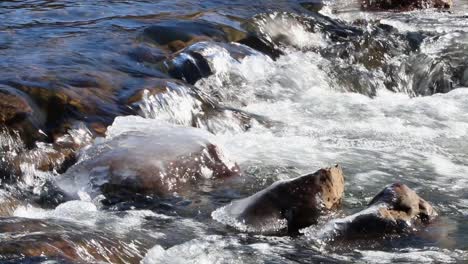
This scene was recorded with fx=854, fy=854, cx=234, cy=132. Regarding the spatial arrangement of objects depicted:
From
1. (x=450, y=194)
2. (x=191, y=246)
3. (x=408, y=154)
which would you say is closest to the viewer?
(x=191, y=246)

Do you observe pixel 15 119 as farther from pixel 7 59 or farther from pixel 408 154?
pixel 408 154

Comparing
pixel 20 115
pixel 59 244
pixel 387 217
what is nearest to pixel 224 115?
pixel 20 115

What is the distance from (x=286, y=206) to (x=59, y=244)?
1.66m

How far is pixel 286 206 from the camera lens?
17.0ft

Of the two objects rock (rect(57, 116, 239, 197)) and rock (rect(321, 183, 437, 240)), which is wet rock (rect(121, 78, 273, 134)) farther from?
rock (rect(321, 183, 437, 240))

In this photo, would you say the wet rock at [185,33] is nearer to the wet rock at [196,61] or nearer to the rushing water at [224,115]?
the rushing water at [224,115]

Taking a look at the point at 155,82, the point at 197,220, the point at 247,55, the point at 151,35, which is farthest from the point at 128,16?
the point at 197,220

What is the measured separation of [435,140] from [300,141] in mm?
1209

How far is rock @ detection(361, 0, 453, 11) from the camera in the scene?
12000 millimetres

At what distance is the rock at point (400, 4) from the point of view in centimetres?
1200

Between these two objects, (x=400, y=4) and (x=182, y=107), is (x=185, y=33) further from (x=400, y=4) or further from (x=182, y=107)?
(x=400, y=4)

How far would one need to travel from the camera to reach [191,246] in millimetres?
4688

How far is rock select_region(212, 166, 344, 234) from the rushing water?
95 millimetres

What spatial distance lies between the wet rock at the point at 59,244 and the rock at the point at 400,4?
26.9 ft
